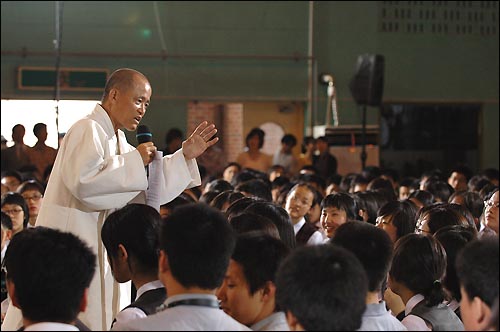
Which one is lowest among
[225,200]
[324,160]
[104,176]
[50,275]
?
[50,275]

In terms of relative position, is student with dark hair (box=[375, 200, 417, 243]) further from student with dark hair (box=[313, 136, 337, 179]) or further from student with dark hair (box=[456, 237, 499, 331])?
student with dark hair (box=[313, 136, 337, 179])

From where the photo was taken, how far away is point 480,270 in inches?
92.0

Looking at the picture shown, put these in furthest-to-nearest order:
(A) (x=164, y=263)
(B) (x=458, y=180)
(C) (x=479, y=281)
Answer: (B) (x=458, y=180), (A) (x=164, y=263), (C) (x=479, y=281)

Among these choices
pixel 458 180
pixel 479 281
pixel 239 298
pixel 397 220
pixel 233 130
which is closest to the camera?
pixel 479 281

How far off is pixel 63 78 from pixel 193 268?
10.3 m

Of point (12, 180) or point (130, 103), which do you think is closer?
point (130, 103)

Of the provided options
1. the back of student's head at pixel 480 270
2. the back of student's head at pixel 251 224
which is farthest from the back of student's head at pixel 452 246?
the back of student's head at pixel 480 270

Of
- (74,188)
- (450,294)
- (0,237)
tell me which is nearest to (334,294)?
(450,294)

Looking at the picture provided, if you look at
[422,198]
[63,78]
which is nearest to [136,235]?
[422,198]

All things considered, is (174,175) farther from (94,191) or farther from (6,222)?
(6,222)

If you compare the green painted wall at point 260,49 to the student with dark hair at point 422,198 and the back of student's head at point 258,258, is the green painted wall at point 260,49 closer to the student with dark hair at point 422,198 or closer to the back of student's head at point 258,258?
the student with dark hair at point 422,198

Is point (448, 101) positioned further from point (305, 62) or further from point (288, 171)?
point (288, 171)

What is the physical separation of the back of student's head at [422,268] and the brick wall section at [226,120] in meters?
10.4

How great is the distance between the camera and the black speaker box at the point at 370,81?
12086 mm
